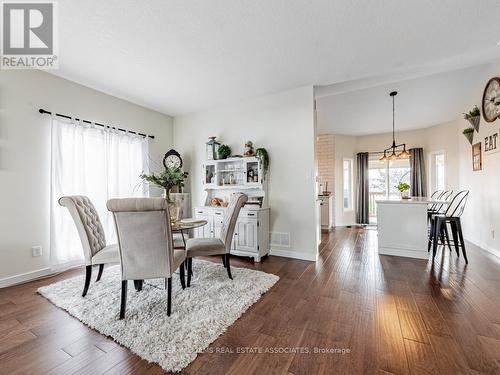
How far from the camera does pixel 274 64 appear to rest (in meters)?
2.84

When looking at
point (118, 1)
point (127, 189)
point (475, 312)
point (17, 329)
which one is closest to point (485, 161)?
point (475, 312)

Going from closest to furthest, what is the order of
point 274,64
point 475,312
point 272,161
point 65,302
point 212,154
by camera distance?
A: point 475,312 < point 65,302 < point 274,64 < point 272,161 < point 212,154

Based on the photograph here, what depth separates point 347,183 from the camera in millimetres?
6824

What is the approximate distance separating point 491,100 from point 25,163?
6654mm

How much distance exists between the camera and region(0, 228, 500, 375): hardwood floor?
138 centimetres

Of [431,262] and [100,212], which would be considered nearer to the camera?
[431,262]

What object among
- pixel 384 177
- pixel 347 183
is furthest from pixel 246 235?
pixel 384 177

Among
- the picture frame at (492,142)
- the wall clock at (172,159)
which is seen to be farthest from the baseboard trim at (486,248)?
the wall clock at (172,159)

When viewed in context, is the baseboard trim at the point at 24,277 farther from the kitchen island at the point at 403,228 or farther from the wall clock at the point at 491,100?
the wall clock at the point at 491,100

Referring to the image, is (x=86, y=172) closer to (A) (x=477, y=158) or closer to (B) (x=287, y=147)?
(B) (x=287, y=147)

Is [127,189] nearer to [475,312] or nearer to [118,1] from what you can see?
[118,1]

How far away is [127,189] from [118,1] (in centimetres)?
275

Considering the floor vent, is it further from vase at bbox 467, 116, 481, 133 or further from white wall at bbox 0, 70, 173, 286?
vase at bbox 467, 116, 481, 133

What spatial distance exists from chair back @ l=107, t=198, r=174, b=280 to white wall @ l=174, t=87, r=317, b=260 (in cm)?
215
